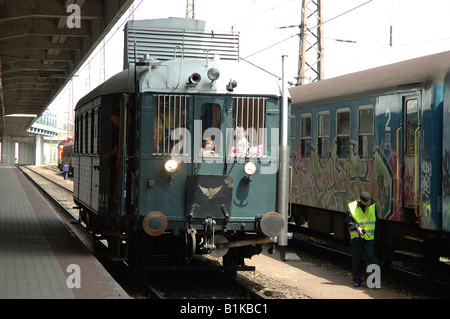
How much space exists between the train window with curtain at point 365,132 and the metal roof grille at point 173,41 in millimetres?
2705

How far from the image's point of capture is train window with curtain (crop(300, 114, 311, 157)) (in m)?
16.3

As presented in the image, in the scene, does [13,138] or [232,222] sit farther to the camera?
[13,138]

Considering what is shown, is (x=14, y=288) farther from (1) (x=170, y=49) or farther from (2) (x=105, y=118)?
(1) (x=170, y=49)

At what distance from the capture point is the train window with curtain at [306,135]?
16344 millimetres

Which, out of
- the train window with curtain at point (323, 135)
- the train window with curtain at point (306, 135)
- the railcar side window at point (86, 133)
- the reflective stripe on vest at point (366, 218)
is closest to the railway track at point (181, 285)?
the reflective stripe on vest at point (366, 218)

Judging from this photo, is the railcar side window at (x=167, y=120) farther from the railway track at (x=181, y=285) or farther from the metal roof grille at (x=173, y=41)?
the metal roof grille at (x=173, y=41)

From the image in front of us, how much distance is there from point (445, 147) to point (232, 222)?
3.58m

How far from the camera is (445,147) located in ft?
36.2

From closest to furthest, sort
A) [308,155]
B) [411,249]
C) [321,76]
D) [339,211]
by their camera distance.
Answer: [411,249] < [339,211] < [308,155] < [321,76]

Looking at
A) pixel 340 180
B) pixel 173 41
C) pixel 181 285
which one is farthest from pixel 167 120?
pixel 340 180

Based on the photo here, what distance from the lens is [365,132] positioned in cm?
1357

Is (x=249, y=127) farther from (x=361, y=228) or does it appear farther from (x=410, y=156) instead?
(x=410, y=156)

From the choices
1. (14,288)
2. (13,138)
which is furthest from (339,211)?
(13,138)
